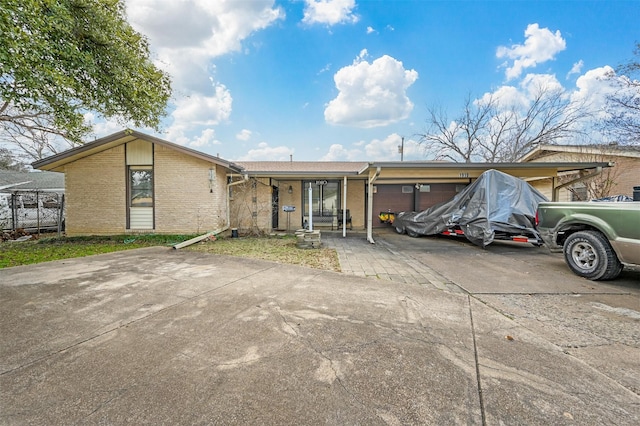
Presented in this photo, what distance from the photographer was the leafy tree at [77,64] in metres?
4.59

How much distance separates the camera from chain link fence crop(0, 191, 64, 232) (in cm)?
1012

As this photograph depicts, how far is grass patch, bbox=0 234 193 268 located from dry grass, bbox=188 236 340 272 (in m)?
1.59

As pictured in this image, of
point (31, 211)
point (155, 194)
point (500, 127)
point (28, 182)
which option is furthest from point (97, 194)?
point (500, 127)

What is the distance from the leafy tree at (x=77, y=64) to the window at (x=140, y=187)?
70.3 inches

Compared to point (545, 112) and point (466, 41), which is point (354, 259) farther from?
point (545, 112)

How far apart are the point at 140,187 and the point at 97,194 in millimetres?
1477

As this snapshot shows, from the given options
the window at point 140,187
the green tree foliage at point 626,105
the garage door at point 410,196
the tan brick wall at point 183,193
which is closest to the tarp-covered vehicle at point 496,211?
the garage door at point 410,196

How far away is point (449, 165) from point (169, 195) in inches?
369

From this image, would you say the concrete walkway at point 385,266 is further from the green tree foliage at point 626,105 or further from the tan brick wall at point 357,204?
the green tree foliage at point 626,105

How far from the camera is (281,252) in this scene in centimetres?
670

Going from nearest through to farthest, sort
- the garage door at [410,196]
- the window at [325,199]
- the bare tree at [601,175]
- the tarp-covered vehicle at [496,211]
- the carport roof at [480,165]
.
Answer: the tarp-covered vehicle at [496,211] < the carport roof at [480,165] < the bare tree at [601,175] < the window at [325,199] < the garage door at [410,196]

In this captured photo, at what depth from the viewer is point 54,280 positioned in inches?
162

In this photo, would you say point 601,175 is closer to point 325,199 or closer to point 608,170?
point 608,170

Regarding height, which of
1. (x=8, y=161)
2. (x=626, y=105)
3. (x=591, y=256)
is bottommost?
(x=591, y=256)
